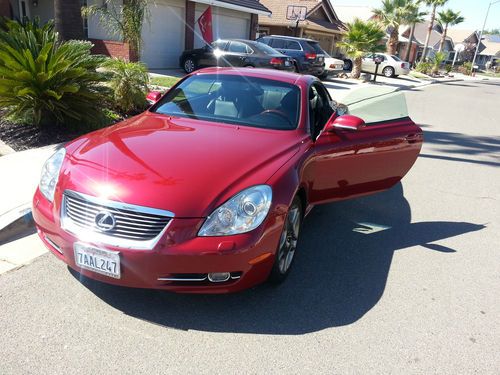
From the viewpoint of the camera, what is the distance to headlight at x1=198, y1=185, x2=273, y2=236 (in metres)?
2.71

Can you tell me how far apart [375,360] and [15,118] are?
5940 millimetres

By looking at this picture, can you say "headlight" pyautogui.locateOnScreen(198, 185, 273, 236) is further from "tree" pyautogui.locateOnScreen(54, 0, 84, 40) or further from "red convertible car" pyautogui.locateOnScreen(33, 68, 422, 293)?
"tree" pyautogui.locateOnScreen(54, 0, 84, 40)

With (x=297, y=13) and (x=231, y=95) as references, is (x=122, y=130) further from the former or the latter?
(x=297, y=13)

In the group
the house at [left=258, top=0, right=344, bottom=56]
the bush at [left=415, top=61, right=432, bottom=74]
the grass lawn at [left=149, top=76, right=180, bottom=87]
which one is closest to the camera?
the grass lawn at [left=149, top=76, right=180, bottom=87]

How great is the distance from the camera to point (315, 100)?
466 centimetres

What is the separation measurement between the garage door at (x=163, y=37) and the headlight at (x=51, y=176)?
14.5 m

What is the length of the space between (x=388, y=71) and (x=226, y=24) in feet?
42.1

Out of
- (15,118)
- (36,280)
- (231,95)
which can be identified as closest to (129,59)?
(15,118)

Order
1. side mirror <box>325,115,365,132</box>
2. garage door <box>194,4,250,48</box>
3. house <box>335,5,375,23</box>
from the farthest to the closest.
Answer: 1. house <box>335,5,375,23</box>
2. garage door <box>194,4,250,48</box>
3. side mirror <box>325,115,365,132</box>

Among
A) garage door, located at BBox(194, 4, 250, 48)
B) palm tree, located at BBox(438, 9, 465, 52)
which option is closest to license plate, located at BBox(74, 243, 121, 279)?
garage door, located at BBox(194, 4, 250, 48)

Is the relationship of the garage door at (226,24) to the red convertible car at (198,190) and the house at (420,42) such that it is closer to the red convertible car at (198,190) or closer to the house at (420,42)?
the red convertible car at (198,190)

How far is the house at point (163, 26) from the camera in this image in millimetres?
16797

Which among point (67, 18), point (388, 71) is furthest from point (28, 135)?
point (388, 71)

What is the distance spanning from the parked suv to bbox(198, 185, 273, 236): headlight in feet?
51.9
